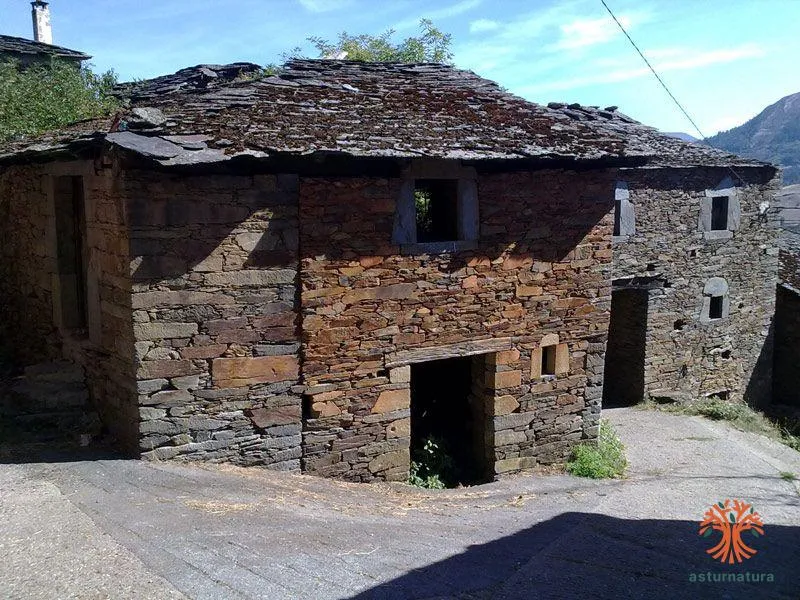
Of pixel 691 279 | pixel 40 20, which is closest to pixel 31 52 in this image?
pixel 40 20

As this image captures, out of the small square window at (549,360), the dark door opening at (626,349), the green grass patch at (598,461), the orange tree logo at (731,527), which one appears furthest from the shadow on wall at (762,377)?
the small square window at (549,360)

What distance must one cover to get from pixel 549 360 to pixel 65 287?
589 centimetres

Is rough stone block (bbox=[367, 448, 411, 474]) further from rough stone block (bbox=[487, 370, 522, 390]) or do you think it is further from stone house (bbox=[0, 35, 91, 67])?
stone house (bbox=[0, 35, 91, 67])

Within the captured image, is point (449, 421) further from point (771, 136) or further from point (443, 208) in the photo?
point (771, 136)

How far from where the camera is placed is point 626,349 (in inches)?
560

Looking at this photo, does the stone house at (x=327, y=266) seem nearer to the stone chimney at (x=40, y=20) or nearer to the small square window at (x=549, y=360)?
the small square window at (x=549, y=360)

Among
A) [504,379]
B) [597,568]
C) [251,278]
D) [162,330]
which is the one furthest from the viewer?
[504,379]

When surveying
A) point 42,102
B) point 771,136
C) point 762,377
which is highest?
point 771,136

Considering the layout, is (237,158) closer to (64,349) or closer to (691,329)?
(64,349)

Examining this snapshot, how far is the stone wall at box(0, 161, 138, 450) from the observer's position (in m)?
6.58

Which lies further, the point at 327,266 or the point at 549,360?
the point at 549,360

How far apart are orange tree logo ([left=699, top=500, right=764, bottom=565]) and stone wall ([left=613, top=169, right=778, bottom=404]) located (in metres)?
5.86

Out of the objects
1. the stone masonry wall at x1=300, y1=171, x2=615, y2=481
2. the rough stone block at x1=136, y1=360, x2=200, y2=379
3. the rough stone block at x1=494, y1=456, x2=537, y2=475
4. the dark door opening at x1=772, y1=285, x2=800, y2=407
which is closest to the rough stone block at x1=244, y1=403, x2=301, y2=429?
the stone masonry wall at x1=300, y1=171, x2=615, y2=481

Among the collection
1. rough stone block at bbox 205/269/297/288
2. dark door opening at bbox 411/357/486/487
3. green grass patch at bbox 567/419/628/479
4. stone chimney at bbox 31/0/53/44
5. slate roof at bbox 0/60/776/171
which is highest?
stone chimney at bbox 31/0/53/44
